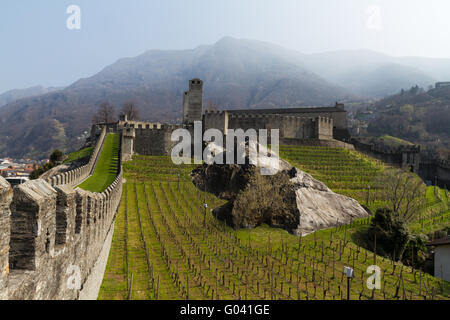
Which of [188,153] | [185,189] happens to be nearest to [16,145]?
[188,153]

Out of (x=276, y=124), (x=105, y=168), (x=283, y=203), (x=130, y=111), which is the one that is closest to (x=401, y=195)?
(x=283, y=203)

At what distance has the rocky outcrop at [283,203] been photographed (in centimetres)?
2489

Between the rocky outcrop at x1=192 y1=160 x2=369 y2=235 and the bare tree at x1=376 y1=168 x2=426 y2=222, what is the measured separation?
10.8 feet

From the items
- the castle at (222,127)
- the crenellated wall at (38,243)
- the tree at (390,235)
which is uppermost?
the castle at (222,127)

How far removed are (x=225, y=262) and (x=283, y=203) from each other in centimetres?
1008

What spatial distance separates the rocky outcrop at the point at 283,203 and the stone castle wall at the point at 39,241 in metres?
17.3

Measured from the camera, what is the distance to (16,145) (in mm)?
155500

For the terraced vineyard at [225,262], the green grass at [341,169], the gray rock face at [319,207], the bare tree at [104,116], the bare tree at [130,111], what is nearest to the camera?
the terraced vineyard at [225,262]

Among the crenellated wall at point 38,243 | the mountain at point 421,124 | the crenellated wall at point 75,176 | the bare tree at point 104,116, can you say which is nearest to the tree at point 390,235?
the crenellated wall at point 75,176

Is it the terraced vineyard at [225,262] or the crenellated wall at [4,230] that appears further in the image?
the terraced vineyard at [225,262]

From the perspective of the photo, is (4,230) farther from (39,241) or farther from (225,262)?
(225,262)

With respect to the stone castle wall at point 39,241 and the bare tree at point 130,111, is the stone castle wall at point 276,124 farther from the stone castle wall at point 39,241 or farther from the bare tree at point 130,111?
the stone castle wall at point 39,241

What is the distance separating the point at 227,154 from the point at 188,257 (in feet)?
56.8

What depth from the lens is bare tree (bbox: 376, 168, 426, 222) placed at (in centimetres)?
2936
